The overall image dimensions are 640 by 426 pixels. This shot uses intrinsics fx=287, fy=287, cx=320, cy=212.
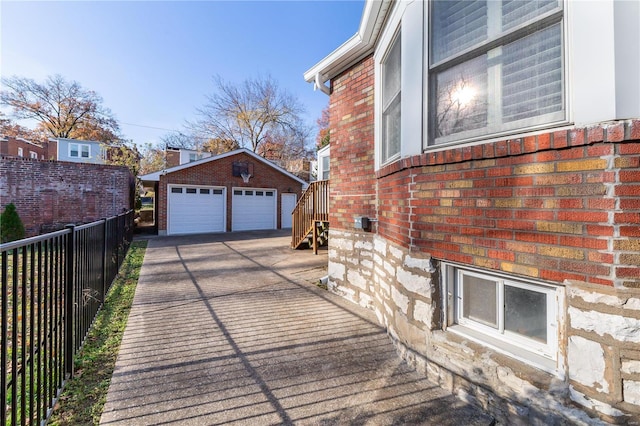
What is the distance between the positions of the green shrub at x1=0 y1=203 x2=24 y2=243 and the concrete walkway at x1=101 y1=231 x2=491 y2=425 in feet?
27.2

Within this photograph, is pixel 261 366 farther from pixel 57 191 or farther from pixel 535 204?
pixel 57 191

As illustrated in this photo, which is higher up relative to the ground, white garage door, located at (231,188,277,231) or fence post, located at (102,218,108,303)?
white garage door, located at (231,188,277,231)

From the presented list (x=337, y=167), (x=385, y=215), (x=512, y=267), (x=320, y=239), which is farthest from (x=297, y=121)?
(x=512, y=267)

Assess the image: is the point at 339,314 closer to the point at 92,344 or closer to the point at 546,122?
the point at 92,344

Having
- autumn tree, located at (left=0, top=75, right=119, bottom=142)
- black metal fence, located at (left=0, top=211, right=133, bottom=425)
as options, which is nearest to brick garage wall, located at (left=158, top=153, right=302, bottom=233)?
black metal fence, located at (left=0, top=211, right=133, bottom=425)

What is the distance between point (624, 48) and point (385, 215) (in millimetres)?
2404

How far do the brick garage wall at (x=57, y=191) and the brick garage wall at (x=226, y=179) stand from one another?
160cm

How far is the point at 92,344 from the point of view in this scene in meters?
3.12

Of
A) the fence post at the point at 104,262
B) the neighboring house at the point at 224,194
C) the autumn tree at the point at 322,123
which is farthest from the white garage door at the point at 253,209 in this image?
the autumn tree at the point at 322,123

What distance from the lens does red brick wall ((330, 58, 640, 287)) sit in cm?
155

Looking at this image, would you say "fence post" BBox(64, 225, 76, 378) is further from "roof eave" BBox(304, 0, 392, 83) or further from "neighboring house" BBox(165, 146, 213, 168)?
"neighboring house" BBox(165, 146, 213, 168)

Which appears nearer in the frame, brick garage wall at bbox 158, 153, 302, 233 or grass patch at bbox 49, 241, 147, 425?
grass patch at bbox 49, 241, 147, 425

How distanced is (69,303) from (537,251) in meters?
3.78

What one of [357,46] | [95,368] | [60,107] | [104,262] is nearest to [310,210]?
[357,46]
